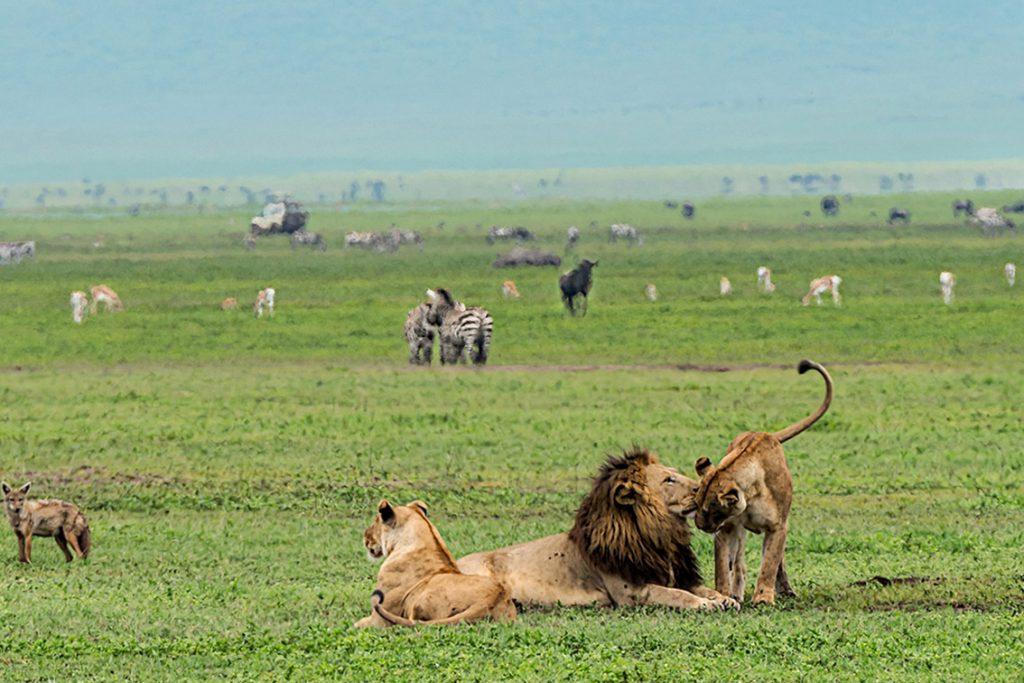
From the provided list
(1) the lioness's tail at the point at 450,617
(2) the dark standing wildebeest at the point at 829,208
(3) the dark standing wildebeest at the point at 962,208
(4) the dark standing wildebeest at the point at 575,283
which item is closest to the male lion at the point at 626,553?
(1) the lioness's tail at the point at 450,617

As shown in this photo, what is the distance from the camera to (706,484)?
36.4ft

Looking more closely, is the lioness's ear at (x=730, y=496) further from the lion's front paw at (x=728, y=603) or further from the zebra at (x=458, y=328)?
the zebra at (x=458, y=328)

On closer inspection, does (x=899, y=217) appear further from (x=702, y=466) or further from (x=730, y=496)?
(x=730, y=496)

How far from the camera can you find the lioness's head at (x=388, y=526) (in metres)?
11.3

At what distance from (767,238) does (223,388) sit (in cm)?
5878

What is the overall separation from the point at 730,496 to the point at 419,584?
1892 millimetres

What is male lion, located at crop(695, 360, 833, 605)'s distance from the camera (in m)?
11.1

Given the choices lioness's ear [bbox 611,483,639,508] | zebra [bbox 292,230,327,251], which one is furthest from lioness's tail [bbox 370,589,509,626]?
zebra [bbox 292,230,327,251]

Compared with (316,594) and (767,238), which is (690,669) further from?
(767,238)

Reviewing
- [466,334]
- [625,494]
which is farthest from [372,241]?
[625,494]

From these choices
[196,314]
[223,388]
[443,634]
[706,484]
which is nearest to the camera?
[443,634]

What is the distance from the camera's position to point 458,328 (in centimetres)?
3541

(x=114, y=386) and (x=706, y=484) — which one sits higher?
(x=706, y=484)

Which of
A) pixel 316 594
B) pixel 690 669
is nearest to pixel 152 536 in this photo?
pixel 316 594
